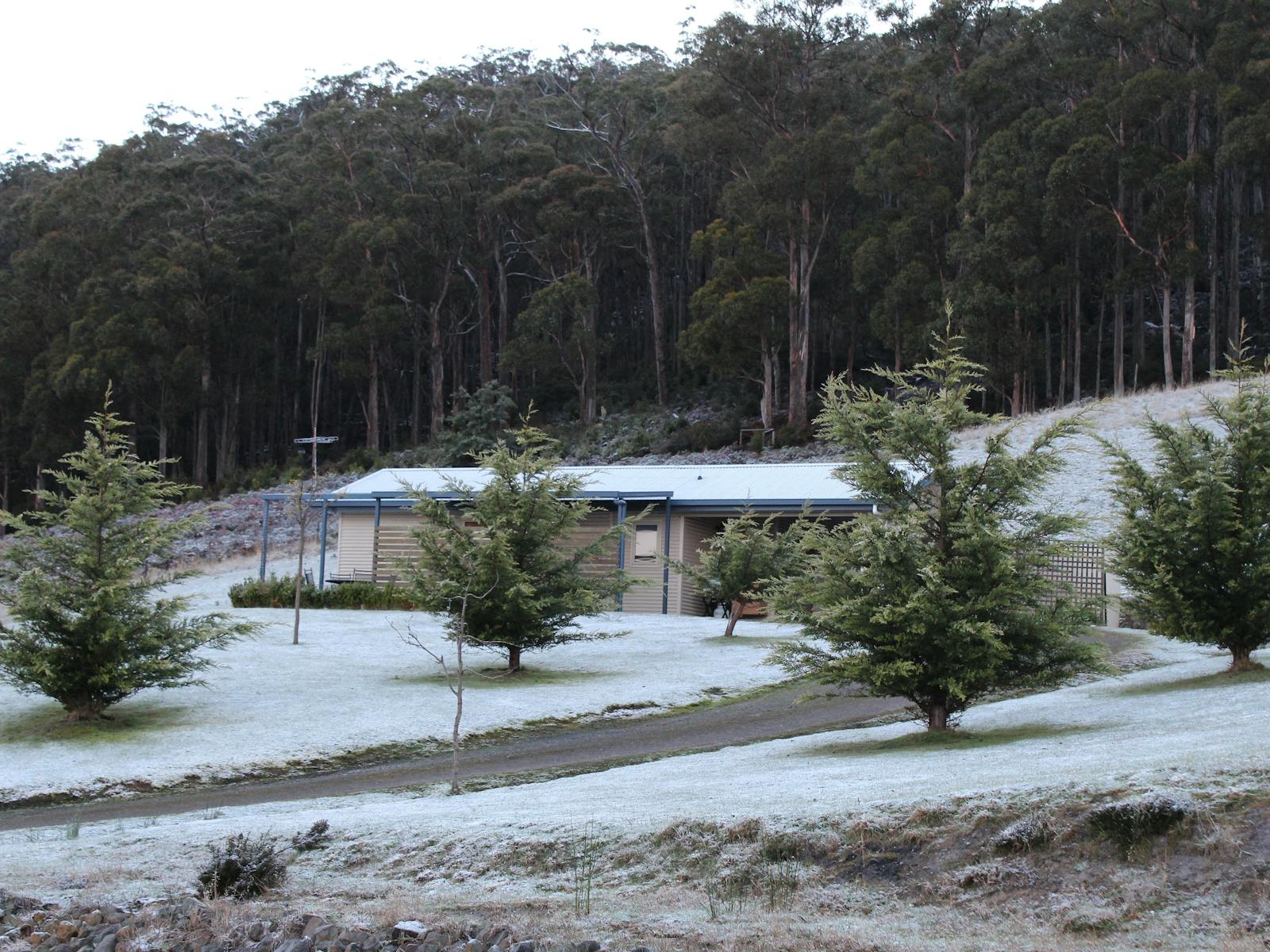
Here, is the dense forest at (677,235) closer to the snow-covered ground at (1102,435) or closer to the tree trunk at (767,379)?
the tree trunk at (767,379)

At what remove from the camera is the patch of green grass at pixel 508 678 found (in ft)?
68.3

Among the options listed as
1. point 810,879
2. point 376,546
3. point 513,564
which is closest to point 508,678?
point 513,564

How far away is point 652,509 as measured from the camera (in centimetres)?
3284

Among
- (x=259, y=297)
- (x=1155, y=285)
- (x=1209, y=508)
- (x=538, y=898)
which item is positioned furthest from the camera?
(x=259, y=297)

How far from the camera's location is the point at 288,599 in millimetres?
31266

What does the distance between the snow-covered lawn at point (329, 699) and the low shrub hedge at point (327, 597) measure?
3617mm

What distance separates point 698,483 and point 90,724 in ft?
61.1

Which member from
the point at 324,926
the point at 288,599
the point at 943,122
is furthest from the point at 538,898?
the point at 943,122

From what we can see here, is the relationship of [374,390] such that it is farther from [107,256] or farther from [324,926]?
[324,926]

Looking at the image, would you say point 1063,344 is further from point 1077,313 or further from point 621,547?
point 621,547

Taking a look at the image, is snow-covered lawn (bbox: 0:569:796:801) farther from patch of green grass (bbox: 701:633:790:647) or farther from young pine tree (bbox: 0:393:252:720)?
young pine tree (bbox: 0:393:252:720)

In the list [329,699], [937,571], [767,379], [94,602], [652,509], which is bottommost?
[329,699]

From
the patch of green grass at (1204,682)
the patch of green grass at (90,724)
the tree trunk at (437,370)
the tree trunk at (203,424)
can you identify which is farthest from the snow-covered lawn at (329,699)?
the tree trunk at (203,424)

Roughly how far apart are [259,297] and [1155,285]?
43.9 metres
